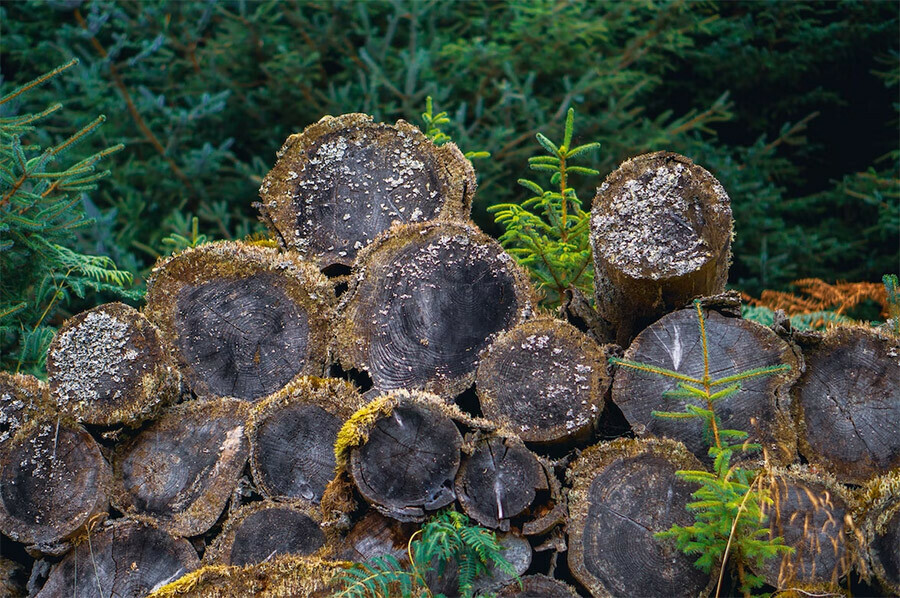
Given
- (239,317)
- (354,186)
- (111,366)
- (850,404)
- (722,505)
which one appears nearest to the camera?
(722,505)

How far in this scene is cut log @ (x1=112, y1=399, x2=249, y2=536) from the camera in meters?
2.93

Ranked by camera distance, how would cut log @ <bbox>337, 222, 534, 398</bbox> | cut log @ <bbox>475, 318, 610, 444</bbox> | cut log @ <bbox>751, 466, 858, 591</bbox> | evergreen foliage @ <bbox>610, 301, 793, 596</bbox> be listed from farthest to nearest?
cut log @ <bbox>337, 222, 534, 398</bbox>, cut log @ <bbox>475, 318, 610, 444</bbox>, cut log @ <bbox>751, 466, 858, 591</bbox>, evergreen foliage @ <bbox>610, 301, 793, 596</bbox>

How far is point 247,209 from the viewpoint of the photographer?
25.9ft

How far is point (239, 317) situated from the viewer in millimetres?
3209

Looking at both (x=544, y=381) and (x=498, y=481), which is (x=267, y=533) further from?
(x=544, y=381)

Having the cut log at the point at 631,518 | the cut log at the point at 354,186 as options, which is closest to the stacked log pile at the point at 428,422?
the cut log at the point at 631,518

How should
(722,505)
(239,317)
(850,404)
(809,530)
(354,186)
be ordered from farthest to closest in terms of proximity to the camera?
(354,186)
(239,317)
(850,404)
(809,530)
(722,505)

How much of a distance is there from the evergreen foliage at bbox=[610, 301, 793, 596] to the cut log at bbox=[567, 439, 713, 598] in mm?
52

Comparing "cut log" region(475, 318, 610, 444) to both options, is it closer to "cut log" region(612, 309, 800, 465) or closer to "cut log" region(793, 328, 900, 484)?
"cut log" region(612, 309, 800, 465)

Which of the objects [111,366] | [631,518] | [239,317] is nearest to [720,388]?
[631,518]

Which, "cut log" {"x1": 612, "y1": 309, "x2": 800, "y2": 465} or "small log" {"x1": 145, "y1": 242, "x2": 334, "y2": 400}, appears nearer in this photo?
"cut log" {"x1": 612, "y1": 309, "x2": 800, "y2": 465}

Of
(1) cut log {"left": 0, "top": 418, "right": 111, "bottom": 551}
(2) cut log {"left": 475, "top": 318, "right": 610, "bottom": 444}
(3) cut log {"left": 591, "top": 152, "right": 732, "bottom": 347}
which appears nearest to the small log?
(1) cut log {"left": 0, "top": 418, "right": 111, "bottom": 551}

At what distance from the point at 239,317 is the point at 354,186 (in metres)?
0.74

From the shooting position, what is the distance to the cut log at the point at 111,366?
2.97 m
